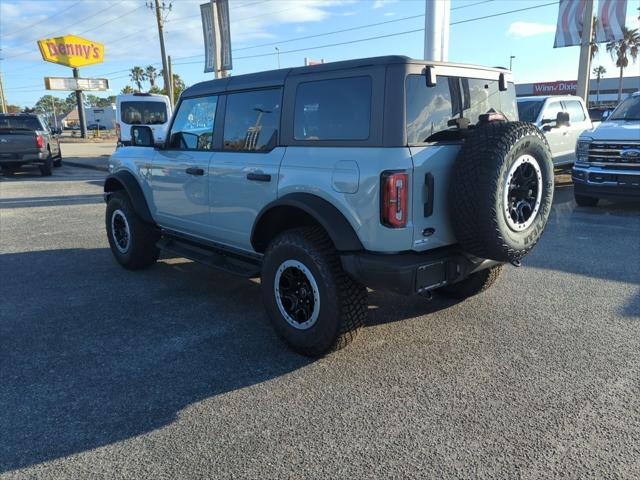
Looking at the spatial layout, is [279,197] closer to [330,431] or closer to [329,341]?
[329,341]

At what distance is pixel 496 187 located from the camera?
3.09 metres

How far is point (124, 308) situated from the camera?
4.58 m

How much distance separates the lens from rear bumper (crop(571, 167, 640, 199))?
26.1 ft

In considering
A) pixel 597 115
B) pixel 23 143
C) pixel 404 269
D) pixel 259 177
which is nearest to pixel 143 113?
pixel 23 143

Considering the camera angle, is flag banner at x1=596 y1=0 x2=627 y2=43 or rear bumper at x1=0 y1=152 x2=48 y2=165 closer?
rear bumper at x1=0 y1=152 x2=48 y2=165

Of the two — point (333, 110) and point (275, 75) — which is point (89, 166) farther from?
point (333, 110)

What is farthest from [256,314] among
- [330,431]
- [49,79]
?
[49,79]

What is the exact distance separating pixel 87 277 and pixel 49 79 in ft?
136

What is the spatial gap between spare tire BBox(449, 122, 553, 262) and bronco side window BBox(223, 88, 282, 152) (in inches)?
57.0

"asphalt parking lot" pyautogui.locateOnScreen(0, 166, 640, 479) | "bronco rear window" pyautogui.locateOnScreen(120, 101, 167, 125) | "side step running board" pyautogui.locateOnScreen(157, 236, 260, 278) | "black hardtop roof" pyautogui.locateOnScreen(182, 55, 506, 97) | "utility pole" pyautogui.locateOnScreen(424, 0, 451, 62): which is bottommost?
"asphalt parking lot" pyautogui.locateOnScreen(0, 166, 640, 479)

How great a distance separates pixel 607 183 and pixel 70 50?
44452 mm

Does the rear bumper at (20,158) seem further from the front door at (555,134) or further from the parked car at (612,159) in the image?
the parked car at (612,159)

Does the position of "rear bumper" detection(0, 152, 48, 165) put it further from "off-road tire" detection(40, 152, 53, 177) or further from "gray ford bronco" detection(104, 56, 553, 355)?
"gray ford bronco" detection(104, 56, 553, 355)

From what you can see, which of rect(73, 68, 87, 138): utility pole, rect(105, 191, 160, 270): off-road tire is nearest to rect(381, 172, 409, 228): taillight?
rect(105, 191, 160, 270): off-road tire
